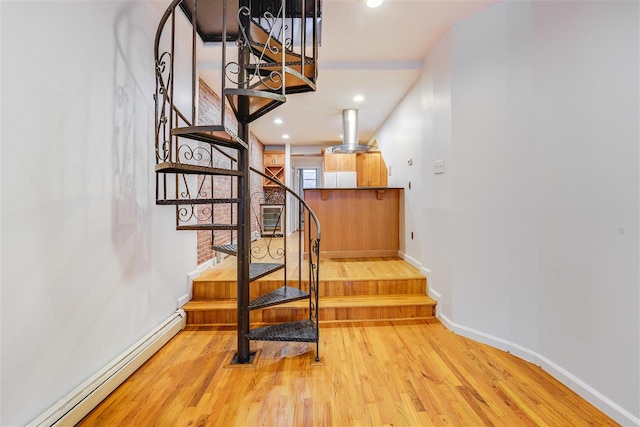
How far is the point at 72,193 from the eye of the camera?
1.41 metres

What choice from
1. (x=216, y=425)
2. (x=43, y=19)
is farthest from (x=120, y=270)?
(x=43, y=19)

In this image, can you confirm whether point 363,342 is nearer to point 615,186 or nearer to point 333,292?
point 333,292

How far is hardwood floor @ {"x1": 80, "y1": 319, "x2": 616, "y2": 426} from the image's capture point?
1.43 meters

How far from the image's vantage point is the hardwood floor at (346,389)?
4.69 feet

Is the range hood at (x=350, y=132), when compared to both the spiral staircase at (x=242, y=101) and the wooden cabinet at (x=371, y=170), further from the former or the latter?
the spiral staircase at (x=242, y=101)

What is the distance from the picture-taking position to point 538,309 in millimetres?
1908

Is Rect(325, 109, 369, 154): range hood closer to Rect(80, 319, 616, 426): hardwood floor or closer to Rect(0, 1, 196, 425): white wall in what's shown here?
Rect(0, 1, 196, 425): white wall

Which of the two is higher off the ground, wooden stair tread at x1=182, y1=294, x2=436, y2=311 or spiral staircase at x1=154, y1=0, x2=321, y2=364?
spiral staircase at x1=154, y1=0, x2=321, y2=364

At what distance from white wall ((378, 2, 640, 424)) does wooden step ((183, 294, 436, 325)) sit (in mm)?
302

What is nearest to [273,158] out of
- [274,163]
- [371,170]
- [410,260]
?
[274,163]

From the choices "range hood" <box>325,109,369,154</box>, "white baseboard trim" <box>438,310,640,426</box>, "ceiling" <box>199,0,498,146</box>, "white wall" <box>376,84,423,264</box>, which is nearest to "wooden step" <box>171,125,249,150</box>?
"ceiling" <box>199,0,498,146</box>

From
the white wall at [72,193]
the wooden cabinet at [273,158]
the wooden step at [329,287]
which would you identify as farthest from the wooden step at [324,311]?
the wooden cabinet at [273,158]

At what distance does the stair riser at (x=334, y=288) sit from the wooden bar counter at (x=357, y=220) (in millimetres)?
1100

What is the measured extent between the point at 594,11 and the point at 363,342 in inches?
106
